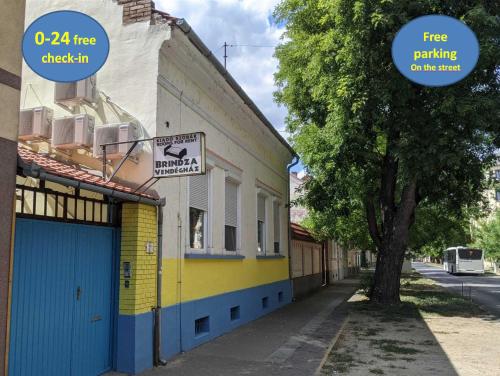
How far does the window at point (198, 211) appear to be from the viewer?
30.7 ft

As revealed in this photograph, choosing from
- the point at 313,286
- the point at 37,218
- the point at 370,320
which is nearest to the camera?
the point at 37,218

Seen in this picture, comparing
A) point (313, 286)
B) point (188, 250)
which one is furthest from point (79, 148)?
point (313, 286)

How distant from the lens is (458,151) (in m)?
11.0

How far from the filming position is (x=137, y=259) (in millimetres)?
7098

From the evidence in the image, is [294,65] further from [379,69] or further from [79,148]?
[79,148]

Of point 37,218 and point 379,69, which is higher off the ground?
point 379,69

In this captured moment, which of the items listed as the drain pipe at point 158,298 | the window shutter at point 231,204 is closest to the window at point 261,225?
the window shutter at point 231,204

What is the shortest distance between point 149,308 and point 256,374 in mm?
1858

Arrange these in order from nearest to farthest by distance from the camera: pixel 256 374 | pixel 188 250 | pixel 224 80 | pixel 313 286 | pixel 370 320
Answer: pixel 256 374
pixel 188 250
pixel 224 80
pixel 370 320
pixel 313 286

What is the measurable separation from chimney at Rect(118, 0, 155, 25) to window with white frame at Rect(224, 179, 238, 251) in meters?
4.47

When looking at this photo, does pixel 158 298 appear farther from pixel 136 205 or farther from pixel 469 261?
pixel 469 261

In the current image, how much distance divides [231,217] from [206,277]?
2297 mm

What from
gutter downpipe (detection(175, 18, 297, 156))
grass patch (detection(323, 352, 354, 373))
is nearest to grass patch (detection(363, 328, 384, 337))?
grass patch (detection(323, 352, 354, 373))

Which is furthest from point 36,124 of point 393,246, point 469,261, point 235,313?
point 469,261
